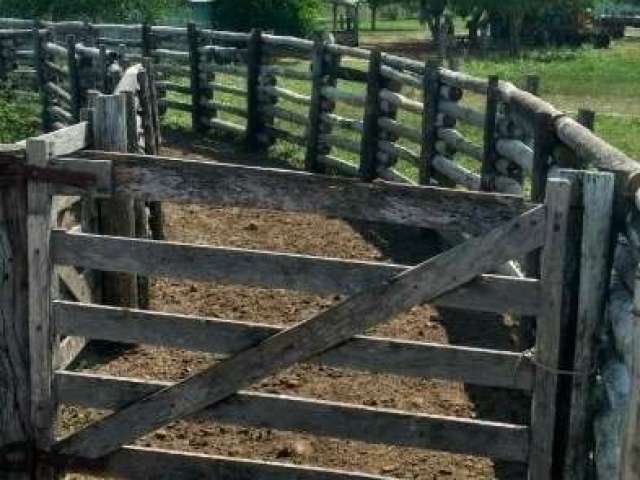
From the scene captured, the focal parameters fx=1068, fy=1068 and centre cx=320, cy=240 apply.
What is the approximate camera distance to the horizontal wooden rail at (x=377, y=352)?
4.11 meters

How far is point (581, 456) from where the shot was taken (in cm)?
402

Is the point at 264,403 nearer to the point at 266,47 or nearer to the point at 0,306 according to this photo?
the point at 0,306

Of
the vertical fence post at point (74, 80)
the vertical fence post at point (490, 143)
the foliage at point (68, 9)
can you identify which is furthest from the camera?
the foliage at point (68, 9)

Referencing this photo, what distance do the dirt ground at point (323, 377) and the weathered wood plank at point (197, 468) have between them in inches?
37.3

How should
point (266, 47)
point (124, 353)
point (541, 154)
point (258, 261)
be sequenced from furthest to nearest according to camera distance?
point (266, 47) < point (124, 353) < point (541, 154) < point (258, 261)

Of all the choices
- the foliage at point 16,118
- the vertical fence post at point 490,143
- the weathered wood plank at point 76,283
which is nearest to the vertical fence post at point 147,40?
the foliage at point 16,118

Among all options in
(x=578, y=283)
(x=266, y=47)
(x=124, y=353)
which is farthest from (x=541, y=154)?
(x=266, y=47)

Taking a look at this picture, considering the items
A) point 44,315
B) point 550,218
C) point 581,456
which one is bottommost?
point 581,456

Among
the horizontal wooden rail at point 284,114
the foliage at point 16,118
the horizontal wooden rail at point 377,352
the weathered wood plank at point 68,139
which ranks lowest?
the foliage at point 16,118

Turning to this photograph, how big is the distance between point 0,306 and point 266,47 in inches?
432

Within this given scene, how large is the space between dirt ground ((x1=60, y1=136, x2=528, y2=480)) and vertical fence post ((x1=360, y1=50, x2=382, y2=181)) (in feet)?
5.90

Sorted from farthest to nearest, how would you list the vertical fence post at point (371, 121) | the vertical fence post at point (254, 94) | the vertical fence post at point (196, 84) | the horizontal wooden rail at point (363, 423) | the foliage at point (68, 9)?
the foliage at point (68, 9) → the vertical fence post at point (196, 84) → the vertical fence post at point (254, 94) → the vertical fence post at point (371, 121) → the horizontal wooden rail at point (363, 423)

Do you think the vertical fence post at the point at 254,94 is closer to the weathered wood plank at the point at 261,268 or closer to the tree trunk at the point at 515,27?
the weathered wood plank at the point at 261,268

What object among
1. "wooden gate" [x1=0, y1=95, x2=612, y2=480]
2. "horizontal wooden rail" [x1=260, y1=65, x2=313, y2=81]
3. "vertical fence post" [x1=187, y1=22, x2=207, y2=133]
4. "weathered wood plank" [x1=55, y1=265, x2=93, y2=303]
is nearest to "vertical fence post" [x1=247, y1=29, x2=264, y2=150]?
"horizontal wooden rail" [x1=260, y1=65, x2=313, y2=81]
